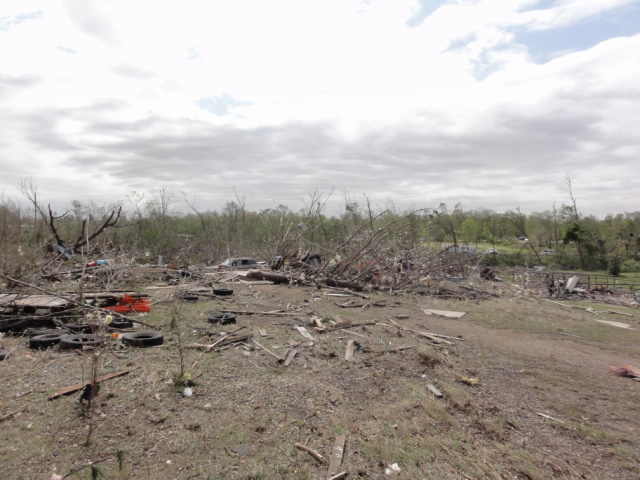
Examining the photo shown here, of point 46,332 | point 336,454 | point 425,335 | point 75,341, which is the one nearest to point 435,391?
point 336,454

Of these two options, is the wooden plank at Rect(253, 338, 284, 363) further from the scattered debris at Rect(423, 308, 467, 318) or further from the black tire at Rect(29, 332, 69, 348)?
the scattered debris at Rect(423, 308, 467, 318)

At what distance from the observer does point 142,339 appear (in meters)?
6.16

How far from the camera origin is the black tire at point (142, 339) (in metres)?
6.13

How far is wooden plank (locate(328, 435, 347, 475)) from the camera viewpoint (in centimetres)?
342

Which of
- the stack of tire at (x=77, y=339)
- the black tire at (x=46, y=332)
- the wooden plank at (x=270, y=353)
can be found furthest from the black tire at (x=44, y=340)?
the wooden plank at (x=270, y=353)

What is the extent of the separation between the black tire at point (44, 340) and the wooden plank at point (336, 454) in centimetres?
462

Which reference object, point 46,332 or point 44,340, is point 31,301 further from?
point 44,340

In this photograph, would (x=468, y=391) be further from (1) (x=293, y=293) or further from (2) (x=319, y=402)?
(1) (x=293, y=293)

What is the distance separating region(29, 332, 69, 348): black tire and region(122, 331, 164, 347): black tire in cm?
92

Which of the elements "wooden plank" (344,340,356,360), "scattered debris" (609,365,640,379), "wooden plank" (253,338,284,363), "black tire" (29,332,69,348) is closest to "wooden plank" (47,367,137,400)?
"black tire" (29,332,69,348)

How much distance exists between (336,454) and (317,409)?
88 cm

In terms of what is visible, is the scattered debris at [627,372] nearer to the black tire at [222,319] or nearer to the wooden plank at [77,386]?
the black tire at [222,319]

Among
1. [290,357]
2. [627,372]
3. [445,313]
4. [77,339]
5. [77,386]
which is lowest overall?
[627,372]

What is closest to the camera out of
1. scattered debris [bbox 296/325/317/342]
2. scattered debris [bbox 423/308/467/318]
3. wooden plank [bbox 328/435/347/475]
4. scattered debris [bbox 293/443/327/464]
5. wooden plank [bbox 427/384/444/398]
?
wooden plank [bbox 328/435/347/475]
